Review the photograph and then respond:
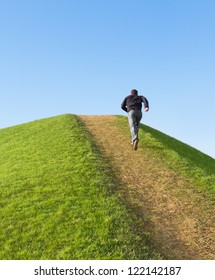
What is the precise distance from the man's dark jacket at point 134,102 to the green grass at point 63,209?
129 inches

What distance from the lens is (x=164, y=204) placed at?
15820 millimetres

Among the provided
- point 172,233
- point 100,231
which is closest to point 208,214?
point 172,233

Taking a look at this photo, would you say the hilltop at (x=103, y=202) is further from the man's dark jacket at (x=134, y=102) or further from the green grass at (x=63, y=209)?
the man's dark jacket at (x=134, y=102)

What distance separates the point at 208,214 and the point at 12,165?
11388 mm

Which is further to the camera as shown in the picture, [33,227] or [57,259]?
[33,227]

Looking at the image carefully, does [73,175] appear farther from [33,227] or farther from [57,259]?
[57,259]

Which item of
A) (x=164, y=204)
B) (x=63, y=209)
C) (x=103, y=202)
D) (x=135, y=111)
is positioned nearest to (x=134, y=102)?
(x=135, y=111)

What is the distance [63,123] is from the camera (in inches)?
1229

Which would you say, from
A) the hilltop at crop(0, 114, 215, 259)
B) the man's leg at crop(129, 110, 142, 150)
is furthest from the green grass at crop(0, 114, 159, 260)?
the man's leg at crop(129, 110, 142, 150)

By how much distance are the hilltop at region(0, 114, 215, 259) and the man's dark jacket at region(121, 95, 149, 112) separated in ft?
8.45

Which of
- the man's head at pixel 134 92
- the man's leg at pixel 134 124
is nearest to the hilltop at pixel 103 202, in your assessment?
the man's leg at pixel 134 124

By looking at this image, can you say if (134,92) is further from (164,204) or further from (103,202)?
(103,202)

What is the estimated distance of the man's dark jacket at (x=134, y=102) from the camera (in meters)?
22.8
